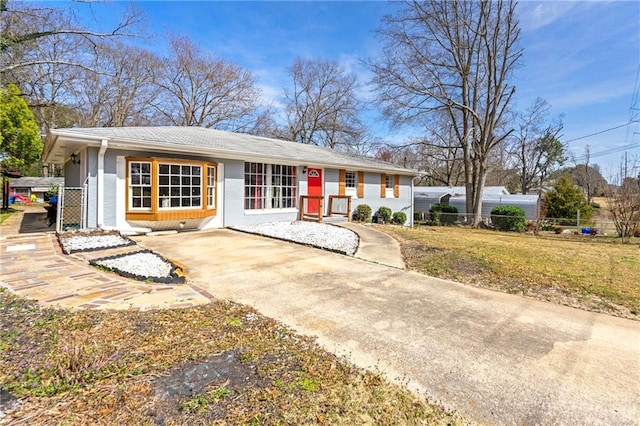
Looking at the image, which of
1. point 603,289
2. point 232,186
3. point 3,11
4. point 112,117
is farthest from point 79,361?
point 112,117

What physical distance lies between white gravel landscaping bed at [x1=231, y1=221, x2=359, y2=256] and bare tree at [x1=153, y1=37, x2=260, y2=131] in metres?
19.1

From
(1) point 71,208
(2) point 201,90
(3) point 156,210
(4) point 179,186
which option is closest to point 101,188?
(1) point 71,208

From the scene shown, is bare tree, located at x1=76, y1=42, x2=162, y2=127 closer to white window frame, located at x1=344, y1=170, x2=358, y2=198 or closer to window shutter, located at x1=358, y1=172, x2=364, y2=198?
white window frame, located at x1=344, y1=170, x2=358, y2=198

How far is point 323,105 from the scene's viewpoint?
28.7 meters

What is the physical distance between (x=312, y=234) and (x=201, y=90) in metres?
21.8

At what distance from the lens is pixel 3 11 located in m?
11.2

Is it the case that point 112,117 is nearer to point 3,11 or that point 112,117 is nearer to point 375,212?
point 3,11

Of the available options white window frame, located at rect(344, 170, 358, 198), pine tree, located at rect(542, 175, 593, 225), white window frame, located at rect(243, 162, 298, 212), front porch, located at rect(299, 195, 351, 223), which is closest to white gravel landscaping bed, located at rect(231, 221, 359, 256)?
white window frame, located at rect(243, 162, 298, 212)

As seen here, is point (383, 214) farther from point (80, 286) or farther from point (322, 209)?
point (80, 286)

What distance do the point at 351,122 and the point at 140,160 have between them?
2327cm

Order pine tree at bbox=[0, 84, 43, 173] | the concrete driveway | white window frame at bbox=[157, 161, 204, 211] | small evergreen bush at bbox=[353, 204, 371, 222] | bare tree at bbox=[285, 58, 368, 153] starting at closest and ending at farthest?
the concrete driveway
white window frame at bbox=[157, 161, 204, 211]
small evergreen bush at bbox=[353, 204, 371, 222]
pine tree at bbox=[0, 84, 43, 173]
bare tree at bbox=[285, 58, 368, 153]

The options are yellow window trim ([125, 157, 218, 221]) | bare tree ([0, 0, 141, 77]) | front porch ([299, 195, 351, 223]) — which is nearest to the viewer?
yellow window trim ([125, 157, 218, 221])

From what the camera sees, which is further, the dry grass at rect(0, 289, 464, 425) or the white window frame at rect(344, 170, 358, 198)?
the white window frame at rect(344, 170, 358, 198)

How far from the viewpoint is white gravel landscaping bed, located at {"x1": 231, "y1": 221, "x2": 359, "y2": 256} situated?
24.5 ft
